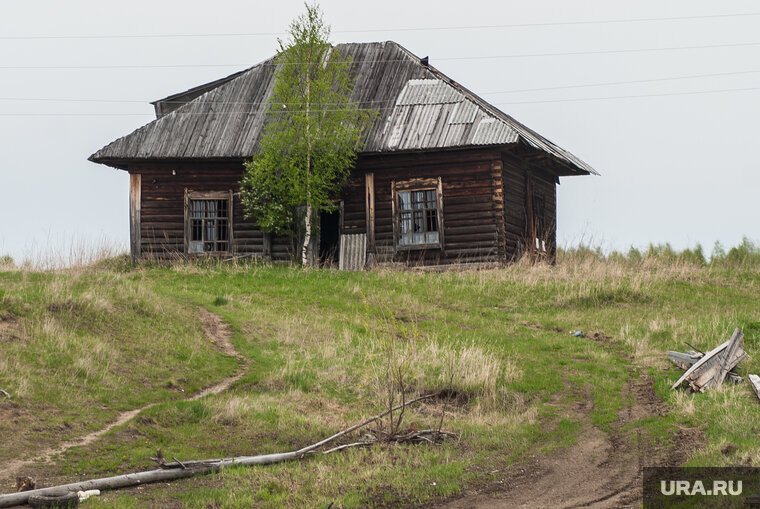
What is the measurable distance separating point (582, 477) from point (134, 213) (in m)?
20.6

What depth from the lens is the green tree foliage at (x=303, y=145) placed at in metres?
25.0

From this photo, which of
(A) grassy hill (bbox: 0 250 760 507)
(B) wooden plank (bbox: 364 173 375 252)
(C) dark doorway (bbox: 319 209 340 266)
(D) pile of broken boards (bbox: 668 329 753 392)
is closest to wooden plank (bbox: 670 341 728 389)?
(D) pile of broken boards (bbox: 668 329 753 392)

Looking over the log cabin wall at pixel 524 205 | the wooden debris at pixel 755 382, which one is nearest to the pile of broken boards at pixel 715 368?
the wooden debris at pixel 755 382

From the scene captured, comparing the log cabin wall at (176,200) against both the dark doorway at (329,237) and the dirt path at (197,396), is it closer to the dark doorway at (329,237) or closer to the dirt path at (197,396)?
the dark doorway at (329,237)

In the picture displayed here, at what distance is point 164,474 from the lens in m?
9.00

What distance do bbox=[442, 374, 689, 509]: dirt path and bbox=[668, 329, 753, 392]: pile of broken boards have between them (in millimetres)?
1766

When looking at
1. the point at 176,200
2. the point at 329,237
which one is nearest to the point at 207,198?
the point at 176,200

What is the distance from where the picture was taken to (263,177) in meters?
25.2

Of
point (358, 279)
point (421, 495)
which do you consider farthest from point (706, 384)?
point (358, 279)

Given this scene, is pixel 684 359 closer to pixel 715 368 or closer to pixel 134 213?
pixel 715 368

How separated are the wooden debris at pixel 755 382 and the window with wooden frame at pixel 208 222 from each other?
689 inches

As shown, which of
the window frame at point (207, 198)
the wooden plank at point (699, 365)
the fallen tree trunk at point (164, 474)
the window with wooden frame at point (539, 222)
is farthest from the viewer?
the window with wooden frame at point (539, 222)

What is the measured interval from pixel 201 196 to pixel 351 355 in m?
13.4

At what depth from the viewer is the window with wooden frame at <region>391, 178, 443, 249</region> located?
25.3 m
